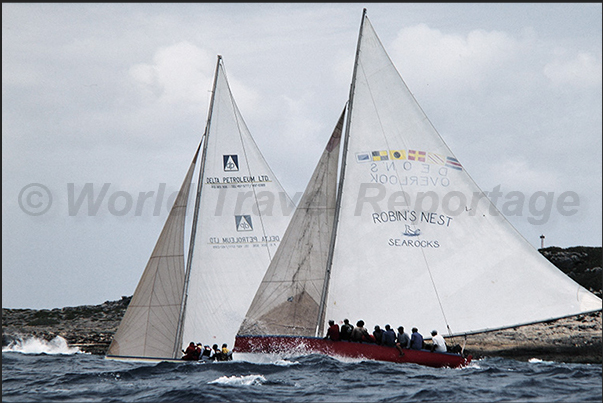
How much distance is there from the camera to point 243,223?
33.3 metres

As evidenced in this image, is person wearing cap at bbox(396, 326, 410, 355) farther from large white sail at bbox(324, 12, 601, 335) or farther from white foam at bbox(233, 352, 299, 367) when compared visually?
white foam at bbox(233, 352, 299, 367)

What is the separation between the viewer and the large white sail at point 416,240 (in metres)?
25.7

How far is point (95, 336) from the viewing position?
59719 millimetres

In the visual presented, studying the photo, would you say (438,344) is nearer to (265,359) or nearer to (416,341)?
(416,341)

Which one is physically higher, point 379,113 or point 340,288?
point 379,113

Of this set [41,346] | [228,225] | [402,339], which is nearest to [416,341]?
[402,339]

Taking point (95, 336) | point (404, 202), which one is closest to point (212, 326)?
point (404, 202)

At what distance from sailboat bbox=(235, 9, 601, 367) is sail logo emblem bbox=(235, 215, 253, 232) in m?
6.24

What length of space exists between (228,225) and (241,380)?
37.5 ft

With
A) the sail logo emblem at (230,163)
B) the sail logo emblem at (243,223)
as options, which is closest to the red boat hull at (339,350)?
the sail logo emblem at (243,223)

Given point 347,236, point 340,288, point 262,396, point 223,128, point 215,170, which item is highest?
point 223,128

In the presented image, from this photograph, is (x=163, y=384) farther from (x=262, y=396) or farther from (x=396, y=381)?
(x=396, y=381)

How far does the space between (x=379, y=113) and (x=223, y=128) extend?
31.3ft

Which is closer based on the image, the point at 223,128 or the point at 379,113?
the point at 379,113
